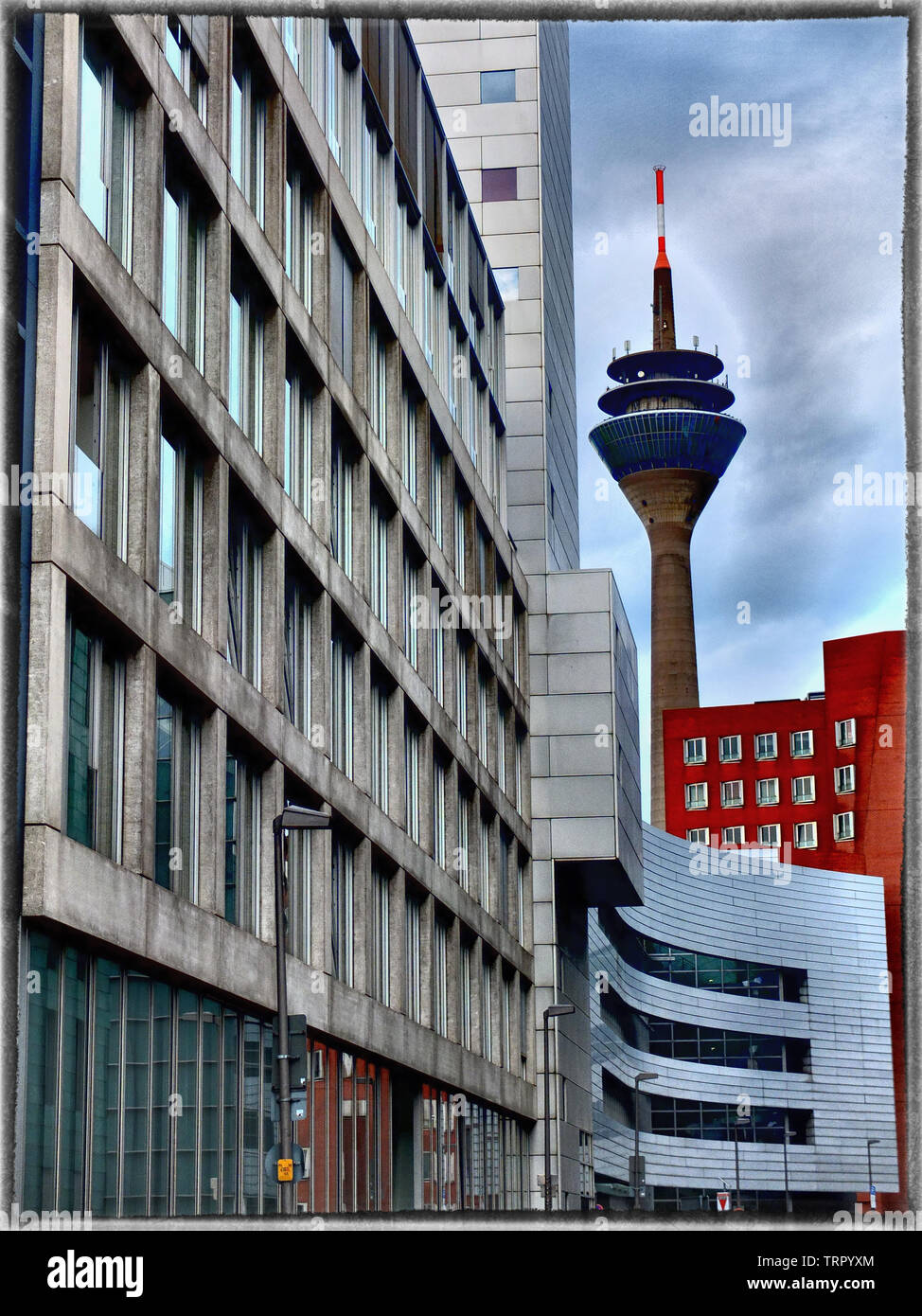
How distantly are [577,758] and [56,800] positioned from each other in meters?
36.3

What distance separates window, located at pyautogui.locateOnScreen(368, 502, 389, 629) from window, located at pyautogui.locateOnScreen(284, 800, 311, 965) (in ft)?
21.7

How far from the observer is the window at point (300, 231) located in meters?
26.8

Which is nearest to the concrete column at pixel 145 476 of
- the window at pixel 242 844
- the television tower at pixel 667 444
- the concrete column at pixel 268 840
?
the window at pixel 242 844

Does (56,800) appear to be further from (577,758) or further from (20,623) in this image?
(577,758)

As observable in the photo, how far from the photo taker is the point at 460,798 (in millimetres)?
40125

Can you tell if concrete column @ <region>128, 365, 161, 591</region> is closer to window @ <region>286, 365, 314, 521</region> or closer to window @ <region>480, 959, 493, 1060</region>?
window @ <region>286, 365, 314, 521</region>

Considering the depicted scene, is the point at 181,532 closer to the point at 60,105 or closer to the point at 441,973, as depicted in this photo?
the point at 60,105

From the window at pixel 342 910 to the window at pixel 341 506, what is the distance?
4.72m

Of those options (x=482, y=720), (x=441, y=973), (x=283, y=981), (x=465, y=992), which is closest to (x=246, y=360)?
(x=283, y=981)

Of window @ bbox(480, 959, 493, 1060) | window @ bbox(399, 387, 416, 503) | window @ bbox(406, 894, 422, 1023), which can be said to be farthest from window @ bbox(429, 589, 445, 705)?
window @ bbox(480, 959, 493, 1060)

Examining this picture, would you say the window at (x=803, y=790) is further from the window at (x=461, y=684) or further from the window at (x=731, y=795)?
the window at (x=461, y=684)
